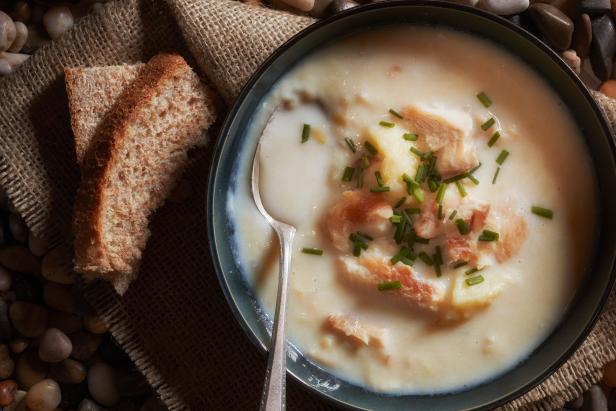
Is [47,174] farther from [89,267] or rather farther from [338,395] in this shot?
[338,395]

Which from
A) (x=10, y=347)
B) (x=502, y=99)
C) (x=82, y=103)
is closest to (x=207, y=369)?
(x=10, y=347)

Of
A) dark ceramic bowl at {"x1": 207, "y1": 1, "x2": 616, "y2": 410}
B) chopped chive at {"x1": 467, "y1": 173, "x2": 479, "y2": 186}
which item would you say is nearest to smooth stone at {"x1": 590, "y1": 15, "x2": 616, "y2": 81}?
dark ceramic bowl at {"x1": 207, "y1": 1, "x2": 616, "y2": 410}

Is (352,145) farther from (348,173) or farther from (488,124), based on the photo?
(488,124)

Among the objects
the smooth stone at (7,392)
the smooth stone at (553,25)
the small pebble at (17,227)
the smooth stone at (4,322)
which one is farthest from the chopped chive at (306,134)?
the smooth stone at (7,392)

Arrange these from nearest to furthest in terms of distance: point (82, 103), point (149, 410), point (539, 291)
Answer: point (539, 291), point (82, 103), point (149, 410)

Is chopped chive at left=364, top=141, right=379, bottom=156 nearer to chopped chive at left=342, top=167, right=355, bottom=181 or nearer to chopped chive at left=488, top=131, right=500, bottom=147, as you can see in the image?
chopped chive at left=342, top=167, right=355, bottom=181

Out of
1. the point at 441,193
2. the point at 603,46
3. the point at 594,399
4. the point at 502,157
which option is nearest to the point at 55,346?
the point at 441,193
